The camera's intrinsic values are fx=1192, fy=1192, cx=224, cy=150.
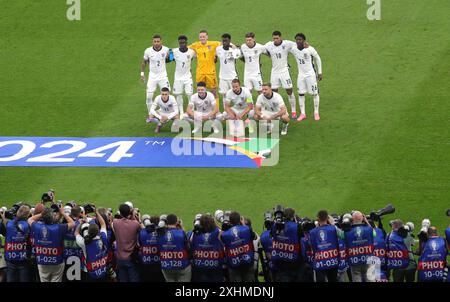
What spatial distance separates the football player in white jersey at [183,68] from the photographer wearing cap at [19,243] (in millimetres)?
8800

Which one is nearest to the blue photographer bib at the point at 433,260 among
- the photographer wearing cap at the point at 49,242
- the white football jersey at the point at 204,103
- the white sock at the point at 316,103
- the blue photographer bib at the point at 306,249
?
the blue photographer bib at the point at 306,249

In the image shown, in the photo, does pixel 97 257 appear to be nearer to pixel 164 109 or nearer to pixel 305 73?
pixel 164 109

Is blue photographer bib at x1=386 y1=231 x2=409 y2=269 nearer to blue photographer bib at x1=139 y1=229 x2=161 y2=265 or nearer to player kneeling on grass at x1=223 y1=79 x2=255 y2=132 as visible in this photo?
blue photographer bib at x1=139 y1=229 x2=161 y2=265

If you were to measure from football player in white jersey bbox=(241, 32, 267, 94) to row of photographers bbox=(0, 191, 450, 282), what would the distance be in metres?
8.70

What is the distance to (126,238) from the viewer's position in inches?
712

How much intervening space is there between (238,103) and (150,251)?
27.0ft

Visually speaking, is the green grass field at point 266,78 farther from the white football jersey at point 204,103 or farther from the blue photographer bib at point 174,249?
the blue photographer bib at point 174,249

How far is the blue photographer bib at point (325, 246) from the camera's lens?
687 inches

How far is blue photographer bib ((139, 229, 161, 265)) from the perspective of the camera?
17.8 meters

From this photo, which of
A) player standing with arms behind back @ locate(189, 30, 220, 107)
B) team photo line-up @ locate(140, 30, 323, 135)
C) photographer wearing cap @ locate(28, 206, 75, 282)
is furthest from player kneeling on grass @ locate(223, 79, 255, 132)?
photographer wearing cap @ locate(28, 206, 75, 282)

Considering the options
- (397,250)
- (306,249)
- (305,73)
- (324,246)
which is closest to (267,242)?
(306,249)

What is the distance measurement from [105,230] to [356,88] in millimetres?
10931
